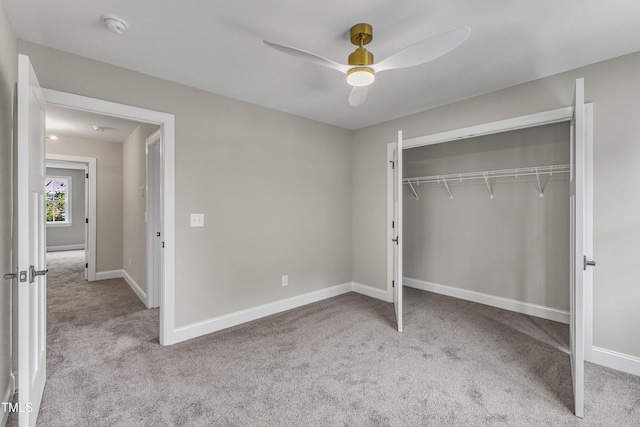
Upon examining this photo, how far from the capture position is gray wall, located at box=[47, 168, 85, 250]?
864 cm

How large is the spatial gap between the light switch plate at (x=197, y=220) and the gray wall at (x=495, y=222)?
122 inches

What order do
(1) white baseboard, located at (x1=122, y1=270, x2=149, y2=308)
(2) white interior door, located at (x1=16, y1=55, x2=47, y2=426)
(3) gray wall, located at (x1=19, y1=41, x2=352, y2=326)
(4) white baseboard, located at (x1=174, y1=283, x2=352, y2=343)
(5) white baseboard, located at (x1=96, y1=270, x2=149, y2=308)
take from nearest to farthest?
(2) white interior door, located at (x1=16, y1=55, x2=47, y2=426), (3) gray wall, located at (x1=19, y1=41, x2=352, y2=326), (4) white baseboard, located at (x1=174, y1=283, x2=352, y2=343), (1) white baseboard, located at (x1=122, y1=270, x2=149, y2=308), (5) white baseboard, located at (x1=96, y1=270, x2=149, y2=308)

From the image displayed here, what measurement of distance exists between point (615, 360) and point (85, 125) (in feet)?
21.8

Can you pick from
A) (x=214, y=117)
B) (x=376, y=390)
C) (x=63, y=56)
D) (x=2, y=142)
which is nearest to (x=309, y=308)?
(x=376, y=390)

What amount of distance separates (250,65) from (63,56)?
1.39 metres

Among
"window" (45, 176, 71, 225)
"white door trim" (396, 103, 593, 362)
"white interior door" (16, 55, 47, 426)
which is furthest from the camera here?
"window" (45, 176, 71, 225)

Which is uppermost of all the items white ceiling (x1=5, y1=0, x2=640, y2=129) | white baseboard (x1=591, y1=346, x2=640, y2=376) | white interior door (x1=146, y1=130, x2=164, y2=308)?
white ceiling (x1=5, y1=0, x2=640, y2=129)

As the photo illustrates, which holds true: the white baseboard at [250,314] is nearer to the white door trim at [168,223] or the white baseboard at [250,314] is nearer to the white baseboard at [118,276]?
the white door trim at [168,223]

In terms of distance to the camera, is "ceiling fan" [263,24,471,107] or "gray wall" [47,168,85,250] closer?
"ceiling fan" [263,24,471,107]

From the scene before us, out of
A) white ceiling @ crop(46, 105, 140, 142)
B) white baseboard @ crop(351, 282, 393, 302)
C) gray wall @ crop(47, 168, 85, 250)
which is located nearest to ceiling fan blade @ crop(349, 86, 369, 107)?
white baseboard @ crop(351, 282, 393, 302)

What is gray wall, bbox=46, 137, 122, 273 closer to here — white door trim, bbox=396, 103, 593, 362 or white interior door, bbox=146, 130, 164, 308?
white interior door, bbox=146, 130, 164, 308

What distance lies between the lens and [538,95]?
282 cm

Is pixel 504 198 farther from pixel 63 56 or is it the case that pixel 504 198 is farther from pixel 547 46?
pixel 63 56

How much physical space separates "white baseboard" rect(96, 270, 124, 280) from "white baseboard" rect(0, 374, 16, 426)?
3.81 m
